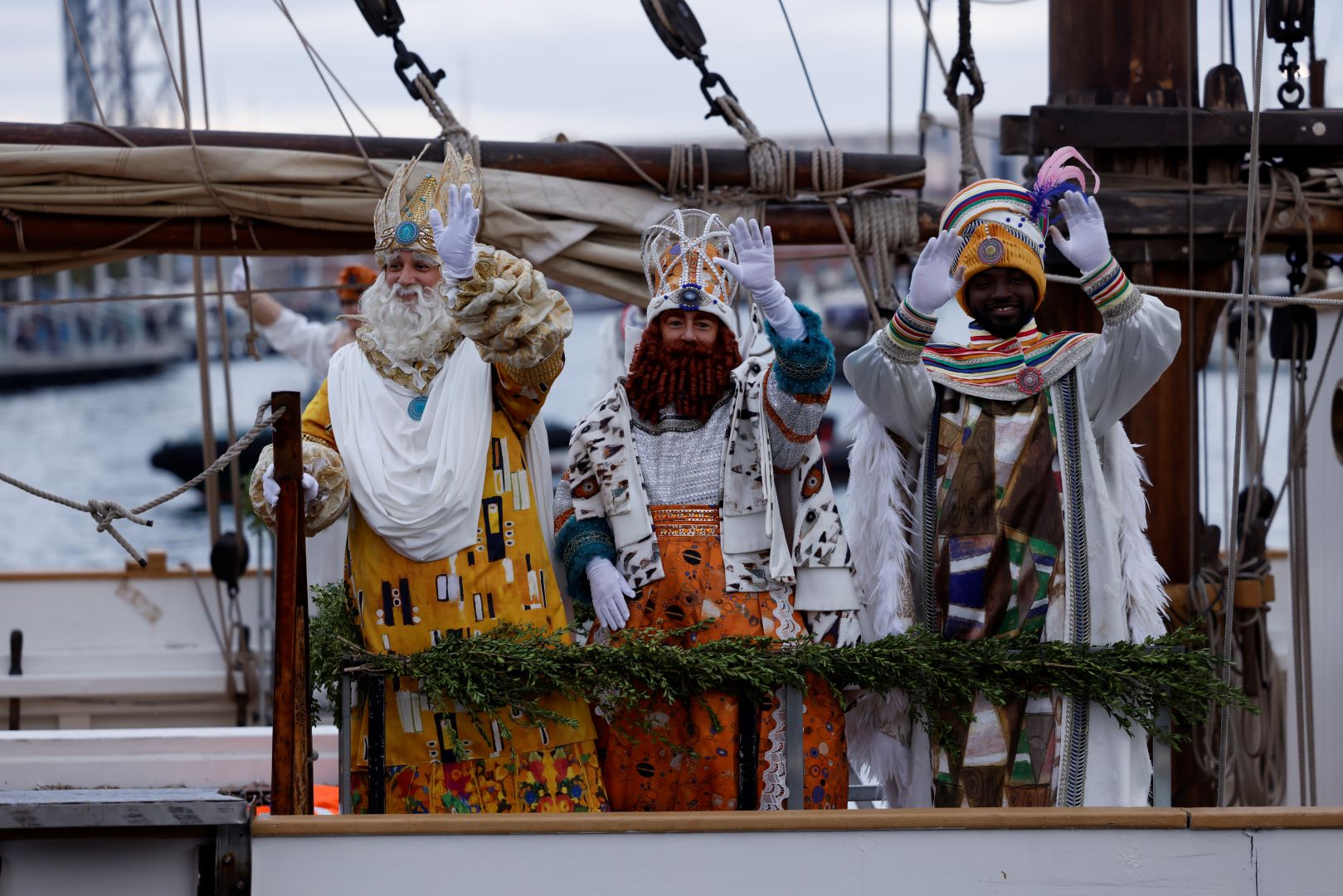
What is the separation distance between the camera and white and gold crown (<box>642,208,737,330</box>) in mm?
3361

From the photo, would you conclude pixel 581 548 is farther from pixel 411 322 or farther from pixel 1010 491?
pixel 1010 491

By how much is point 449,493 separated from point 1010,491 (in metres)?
1.07

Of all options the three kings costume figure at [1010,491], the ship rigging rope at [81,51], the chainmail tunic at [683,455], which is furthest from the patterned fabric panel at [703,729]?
the ship rigging rope at [81,51]

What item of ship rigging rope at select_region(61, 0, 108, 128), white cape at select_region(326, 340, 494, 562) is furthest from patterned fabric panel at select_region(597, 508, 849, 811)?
ship rigging rope at select_region(61, 0, 108, 128)

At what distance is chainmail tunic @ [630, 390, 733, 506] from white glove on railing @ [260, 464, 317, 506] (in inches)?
24.8

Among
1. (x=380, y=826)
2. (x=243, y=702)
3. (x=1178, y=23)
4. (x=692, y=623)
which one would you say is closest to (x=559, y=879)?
(x=380, y=826)

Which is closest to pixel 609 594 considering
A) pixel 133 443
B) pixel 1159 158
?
pixel 1159 158

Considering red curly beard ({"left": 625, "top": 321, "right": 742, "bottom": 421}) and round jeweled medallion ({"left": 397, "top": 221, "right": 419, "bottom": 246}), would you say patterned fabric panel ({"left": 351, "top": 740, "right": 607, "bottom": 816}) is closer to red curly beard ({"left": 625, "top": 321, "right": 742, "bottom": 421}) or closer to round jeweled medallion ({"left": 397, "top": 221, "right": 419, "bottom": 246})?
red curly beard ({"left": 625, "top": 321, "right": 742, "bottom": 421})

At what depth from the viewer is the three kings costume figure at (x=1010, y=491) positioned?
3.27 meters

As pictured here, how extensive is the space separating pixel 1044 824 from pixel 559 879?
83 cm

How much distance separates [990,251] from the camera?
3.33 metres

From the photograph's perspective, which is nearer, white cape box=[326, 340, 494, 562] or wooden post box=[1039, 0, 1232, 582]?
white cape box=[326, 340, 494, 562]

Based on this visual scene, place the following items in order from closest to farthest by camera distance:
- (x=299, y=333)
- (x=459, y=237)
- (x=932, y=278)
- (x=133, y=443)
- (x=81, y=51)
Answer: (x=459, y=237) < (x=932, y=278) < (x=81, y=51) < (x=299, y=333) < (x=133, y=443)

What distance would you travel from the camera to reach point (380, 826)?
292 cm
